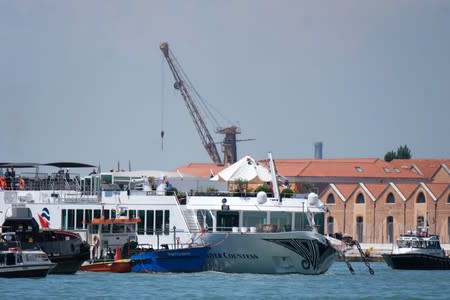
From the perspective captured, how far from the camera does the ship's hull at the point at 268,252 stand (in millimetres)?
71125

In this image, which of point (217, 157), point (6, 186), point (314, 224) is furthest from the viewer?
point (217, 157)

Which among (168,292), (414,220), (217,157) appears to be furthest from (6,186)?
(217,157)

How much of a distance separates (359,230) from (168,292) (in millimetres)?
81140

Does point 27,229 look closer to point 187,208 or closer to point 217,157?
point 187,208

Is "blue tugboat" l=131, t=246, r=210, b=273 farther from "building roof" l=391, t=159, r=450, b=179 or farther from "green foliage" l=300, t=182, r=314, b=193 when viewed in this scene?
"building roof" l=391, t=159, r=450, b=179

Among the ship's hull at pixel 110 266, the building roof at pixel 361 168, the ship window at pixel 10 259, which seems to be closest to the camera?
the ship window at pixel 10 259

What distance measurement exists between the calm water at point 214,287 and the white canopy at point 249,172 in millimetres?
6552

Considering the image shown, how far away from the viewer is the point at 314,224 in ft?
243

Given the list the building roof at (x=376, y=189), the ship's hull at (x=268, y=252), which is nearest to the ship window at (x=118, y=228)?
the ship's hull at (x=268, y=252)

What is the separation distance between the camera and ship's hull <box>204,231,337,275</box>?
71.1m

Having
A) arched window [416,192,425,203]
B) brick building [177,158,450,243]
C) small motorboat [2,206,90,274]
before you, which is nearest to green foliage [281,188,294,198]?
small motorboat [2,206,90,274]

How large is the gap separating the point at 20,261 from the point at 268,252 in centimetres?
1238

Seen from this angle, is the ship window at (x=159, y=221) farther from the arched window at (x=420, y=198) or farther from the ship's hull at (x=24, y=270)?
the arched window at (x=420, y=198)

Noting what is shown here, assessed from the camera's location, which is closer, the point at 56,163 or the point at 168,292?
the point at 168,292
